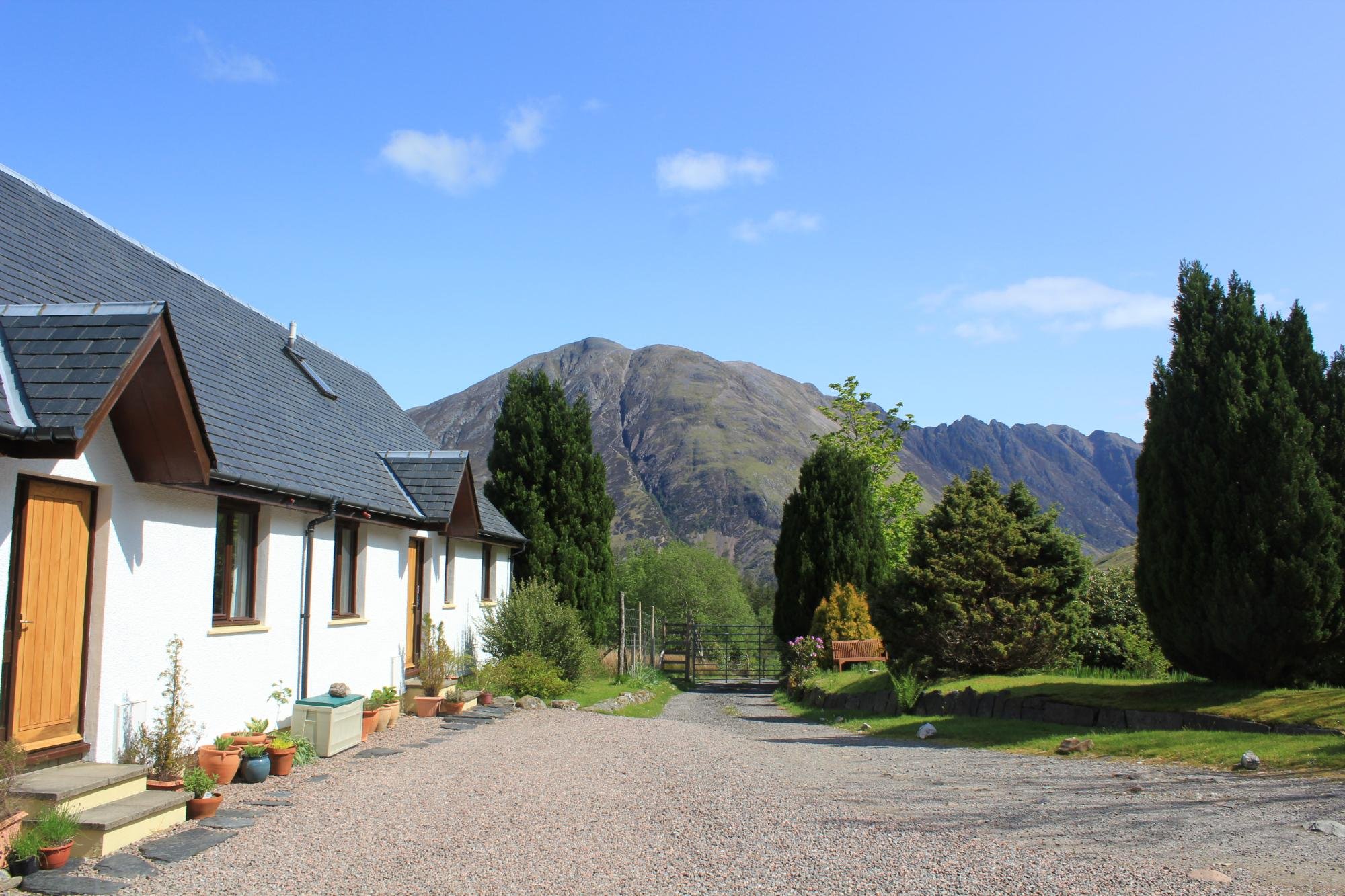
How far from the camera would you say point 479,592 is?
21125 mm

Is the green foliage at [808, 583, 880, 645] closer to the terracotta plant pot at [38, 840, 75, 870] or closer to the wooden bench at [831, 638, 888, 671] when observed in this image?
the wooden bench at [831, 638, 888, 671]

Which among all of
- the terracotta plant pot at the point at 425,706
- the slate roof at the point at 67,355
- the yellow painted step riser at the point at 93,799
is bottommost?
the terracotta plant pot at the point at 425,706

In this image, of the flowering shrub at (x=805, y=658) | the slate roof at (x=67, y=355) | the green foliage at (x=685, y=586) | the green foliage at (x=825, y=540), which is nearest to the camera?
the slate roof at (x=67, y=355)

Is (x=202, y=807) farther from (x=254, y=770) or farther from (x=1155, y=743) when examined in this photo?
(x=1155, y=743)

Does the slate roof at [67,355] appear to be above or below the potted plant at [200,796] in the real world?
above

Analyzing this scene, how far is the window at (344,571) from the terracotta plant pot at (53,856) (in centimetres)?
770

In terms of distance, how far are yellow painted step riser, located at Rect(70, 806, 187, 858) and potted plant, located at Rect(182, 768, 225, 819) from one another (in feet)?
0.69

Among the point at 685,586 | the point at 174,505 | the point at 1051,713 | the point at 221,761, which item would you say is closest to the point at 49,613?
the point at 174,505

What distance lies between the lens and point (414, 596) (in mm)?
17219

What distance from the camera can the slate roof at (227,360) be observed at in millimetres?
10352

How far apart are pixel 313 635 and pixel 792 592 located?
57.3ft

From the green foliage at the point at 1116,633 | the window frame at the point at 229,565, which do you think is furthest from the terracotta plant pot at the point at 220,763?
the green foliage at the point at 1116,633

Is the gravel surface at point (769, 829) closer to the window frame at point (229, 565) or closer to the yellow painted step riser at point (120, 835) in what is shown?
the yellow painted step riser at point (120, 835)

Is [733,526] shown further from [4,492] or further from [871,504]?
[4,492]
